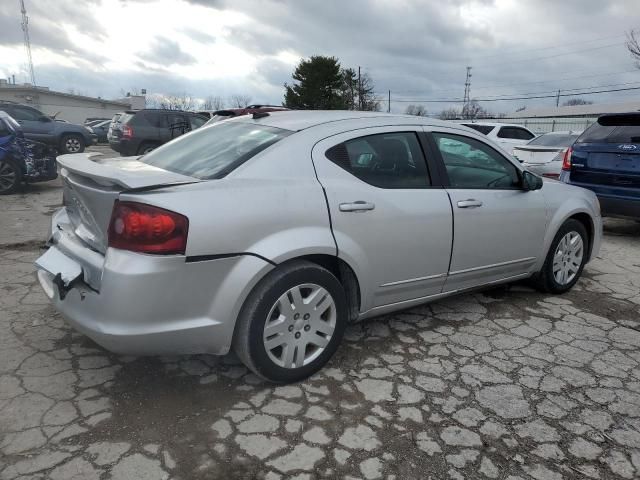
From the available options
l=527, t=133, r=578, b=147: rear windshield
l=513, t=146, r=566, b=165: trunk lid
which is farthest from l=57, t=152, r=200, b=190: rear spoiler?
l=527, t=133, r=578, b=147: rear windshield

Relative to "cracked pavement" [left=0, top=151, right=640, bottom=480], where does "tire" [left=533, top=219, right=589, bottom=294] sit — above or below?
above

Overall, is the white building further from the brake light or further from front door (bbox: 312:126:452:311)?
front door (bbox: 312:126:452:311)

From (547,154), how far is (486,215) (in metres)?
6.60

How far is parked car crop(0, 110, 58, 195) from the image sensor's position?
8.92m

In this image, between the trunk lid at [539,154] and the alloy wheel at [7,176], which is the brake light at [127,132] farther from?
the trunk lid at [539,154]

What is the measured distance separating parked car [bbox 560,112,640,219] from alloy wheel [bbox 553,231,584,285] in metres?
2.05

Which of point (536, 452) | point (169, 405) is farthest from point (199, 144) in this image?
point (536, 452)

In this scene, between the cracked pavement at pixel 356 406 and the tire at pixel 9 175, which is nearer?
the cracked pavement at pixel 356 406

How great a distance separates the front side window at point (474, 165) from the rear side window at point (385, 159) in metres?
0.24

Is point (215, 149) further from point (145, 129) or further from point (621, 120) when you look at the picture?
point (145, 129)

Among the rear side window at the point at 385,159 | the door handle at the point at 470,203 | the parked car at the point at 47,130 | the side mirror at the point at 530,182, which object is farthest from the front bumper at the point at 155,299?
the parked car at the point at 47,130

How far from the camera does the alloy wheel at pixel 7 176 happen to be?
29.6 ft

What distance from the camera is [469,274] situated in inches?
144

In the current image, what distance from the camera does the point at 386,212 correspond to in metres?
3.06
